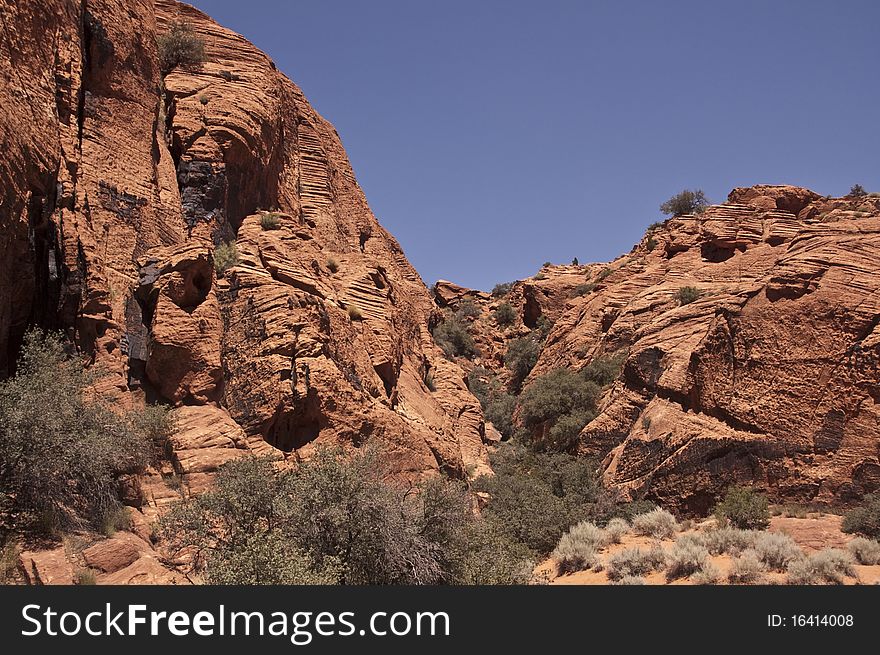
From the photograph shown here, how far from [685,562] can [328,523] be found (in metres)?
7.67

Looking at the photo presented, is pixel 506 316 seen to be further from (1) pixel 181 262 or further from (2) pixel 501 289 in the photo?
(1) pixel 181 262

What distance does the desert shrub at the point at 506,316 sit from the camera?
5362cm

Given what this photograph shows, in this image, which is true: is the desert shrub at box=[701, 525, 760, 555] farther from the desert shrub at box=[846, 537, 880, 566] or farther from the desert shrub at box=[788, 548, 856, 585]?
the desert shrub at box=[846, 537, 880, 566]

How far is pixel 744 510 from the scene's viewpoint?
18234 millimetres

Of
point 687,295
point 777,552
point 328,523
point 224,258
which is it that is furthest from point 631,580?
point 687,295

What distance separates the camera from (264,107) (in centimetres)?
2152

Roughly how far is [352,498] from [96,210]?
28.4ft

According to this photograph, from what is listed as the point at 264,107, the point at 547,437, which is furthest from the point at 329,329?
the point at 547,437

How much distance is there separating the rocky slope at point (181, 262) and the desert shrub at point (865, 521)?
31.2 ft

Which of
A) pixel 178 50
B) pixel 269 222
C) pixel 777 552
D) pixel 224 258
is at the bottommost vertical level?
pixel 777 552

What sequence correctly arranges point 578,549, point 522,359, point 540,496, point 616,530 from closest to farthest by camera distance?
point 578,549
point 616,530
point 540,496
point 522,359

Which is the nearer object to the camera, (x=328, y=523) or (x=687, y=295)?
(x=328, y=523)

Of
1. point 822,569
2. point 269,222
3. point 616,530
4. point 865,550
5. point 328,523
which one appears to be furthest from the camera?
point 269,222

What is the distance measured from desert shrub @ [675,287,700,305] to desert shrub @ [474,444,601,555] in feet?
25.8
